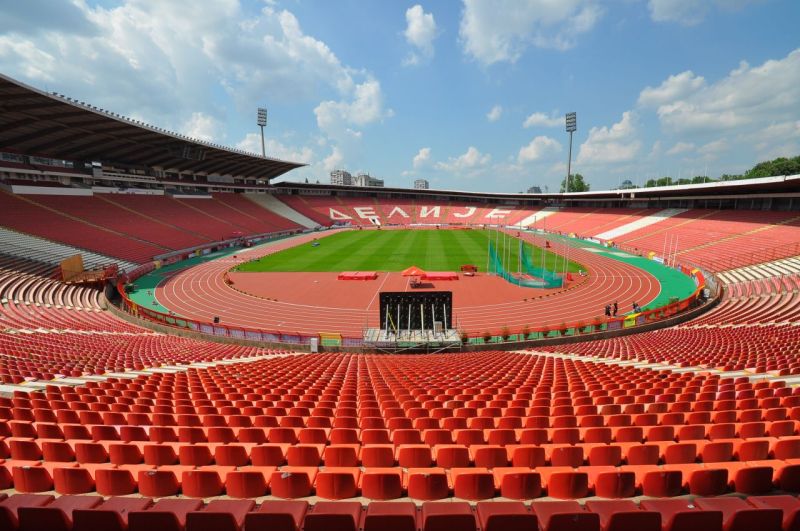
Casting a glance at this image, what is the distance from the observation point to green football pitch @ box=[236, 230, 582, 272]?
4228cm

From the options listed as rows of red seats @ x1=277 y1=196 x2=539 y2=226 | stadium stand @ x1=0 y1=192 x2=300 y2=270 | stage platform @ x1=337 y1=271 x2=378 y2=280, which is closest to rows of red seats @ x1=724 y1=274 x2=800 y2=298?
stage platform @ x1=337 y1=271 x2=378 y2=280

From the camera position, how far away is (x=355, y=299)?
30.2m

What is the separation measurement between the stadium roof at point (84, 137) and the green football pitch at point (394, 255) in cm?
2183

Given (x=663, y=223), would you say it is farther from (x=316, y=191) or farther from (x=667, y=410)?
(x=316, y=191)

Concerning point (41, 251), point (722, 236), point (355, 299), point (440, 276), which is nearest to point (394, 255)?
point (440, 276)

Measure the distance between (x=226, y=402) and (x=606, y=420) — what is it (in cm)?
799

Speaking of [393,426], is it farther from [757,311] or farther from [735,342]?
[757,311]

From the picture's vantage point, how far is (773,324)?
17781mm

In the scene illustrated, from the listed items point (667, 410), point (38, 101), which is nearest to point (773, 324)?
point (667, 410)

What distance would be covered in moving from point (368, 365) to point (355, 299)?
15511mm

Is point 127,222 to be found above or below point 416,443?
above

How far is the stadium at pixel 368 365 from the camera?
4.14m

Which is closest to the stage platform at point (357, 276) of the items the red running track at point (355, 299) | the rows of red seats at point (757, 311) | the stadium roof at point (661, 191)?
the red running track at point (355, 299)

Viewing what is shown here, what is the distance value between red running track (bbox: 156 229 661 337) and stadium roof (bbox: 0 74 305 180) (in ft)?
61.9
